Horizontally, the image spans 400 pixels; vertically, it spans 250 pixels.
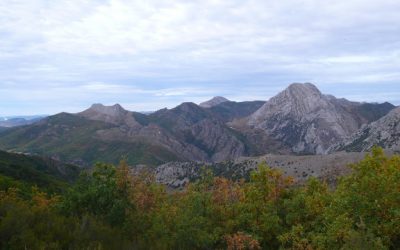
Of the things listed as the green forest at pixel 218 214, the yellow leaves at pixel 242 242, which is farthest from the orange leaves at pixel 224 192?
the yellow leaves at pixel 242 242

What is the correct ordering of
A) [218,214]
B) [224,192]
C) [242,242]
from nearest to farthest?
[242,242], [218,214], [224,192]

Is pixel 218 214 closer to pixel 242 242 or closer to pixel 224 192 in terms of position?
pixel 224 192

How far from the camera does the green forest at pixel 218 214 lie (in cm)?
2498

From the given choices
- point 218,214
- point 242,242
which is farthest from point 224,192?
point 242,242

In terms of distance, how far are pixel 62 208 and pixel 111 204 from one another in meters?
4.60

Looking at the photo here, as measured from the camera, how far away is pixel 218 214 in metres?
38.9

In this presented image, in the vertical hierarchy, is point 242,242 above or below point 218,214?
below

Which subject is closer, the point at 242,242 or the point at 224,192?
the point at 242,242

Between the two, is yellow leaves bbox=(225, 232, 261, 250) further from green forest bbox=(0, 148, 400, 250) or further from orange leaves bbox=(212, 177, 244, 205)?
orange leaves bbox=(212, 177, 244, 205)

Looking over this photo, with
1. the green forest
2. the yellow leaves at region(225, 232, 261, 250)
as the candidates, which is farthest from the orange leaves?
the yellow leaves at region(225, 232, 261, 250)

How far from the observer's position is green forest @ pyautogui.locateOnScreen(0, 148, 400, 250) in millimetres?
24984

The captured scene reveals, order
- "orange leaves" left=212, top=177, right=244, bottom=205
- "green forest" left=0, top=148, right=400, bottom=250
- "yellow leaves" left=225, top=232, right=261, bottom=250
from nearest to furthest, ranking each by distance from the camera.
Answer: "green forest" left=0, top=148, right=400, bottom=250, "yellow leaves" left=225, top=232, right=261, bottom=250, "orange leaves" left=212, top=177, right=244, bottom=205

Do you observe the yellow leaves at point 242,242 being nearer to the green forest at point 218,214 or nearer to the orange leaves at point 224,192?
the green forest at point 218,214

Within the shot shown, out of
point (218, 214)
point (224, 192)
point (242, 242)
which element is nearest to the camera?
point (242, 242)
